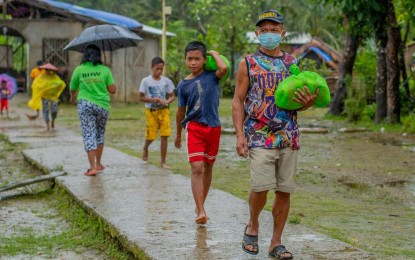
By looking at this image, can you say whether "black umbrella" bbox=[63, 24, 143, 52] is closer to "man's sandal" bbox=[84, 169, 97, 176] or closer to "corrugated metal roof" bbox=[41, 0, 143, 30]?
"man's sandal" bbox=[84, 169, 97, 176]

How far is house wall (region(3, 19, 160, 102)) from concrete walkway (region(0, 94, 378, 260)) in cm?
1753

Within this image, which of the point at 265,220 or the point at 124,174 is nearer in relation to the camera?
the point at 265,220

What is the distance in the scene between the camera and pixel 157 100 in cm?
1005

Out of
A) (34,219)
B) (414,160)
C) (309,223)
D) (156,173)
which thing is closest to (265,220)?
(309,223)

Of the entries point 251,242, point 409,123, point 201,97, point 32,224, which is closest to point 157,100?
point 32,224

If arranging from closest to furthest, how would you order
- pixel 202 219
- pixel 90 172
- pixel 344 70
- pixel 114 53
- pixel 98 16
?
1. pixel 202 219
2. pixel 90 172
3. pixel 344 70
4. pixel 98 16
5. pixel 114 53

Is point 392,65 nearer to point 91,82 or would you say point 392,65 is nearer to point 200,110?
point 91,82

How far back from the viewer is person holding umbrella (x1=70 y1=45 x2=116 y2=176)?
9242 mm

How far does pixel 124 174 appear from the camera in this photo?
31.0ft

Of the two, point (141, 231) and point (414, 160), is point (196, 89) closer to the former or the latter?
point (141, 231)

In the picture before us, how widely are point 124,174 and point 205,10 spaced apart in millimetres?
32079

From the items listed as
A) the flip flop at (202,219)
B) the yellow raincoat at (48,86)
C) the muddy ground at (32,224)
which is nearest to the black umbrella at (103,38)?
the muddy ground at (32,224)

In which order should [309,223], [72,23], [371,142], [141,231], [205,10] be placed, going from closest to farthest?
[141,231], [309,223], [371,142], [72,23], [205,10]

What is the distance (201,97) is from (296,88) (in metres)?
1.64
